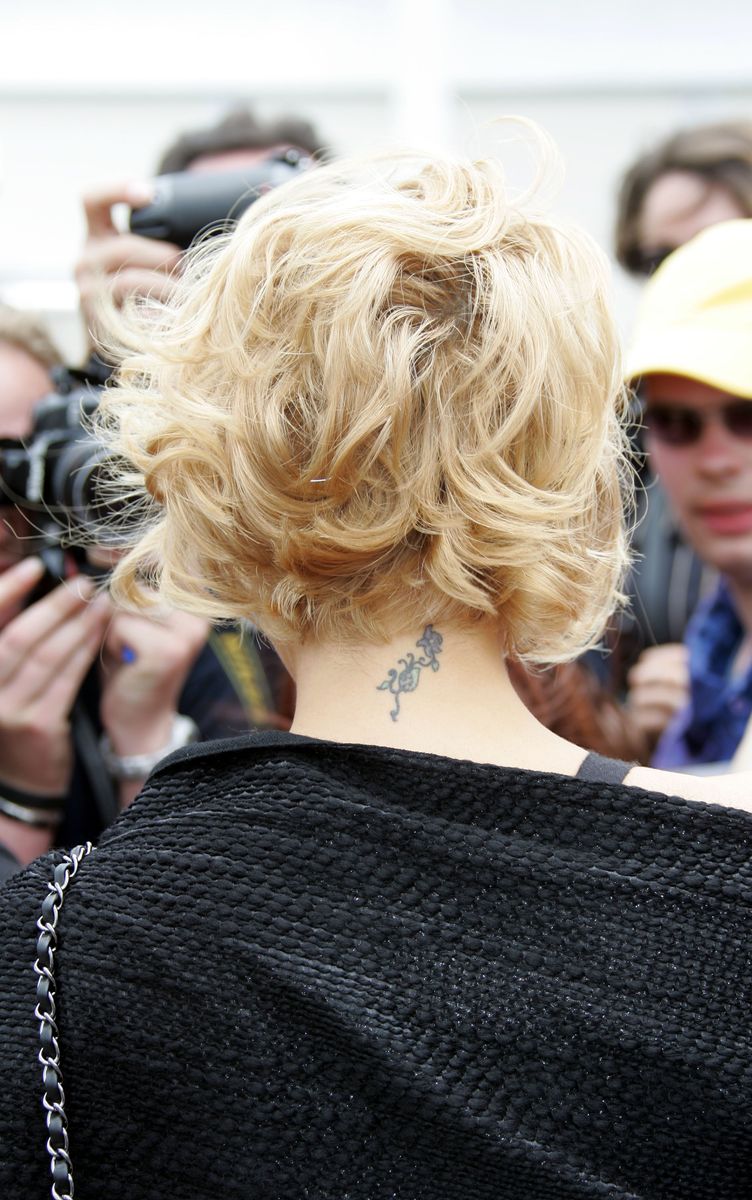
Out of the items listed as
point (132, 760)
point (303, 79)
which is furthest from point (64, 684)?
point (303, 79)

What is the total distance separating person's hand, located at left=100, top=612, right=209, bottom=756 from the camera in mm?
1679

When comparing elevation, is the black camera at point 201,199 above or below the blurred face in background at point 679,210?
below

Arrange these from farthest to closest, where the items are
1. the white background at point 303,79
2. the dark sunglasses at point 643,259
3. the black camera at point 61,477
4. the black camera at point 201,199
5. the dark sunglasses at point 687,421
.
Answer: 1. the white background at point 303,79
2. the dark sunglasses at point 643,259
3. the dark sunglasses at point 687,421
4. the black camera at point 201,199
5. the black camera at point 61,477

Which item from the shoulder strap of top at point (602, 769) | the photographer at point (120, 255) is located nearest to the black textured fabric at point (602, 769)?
the shoulder strap of top at point (602, 769)

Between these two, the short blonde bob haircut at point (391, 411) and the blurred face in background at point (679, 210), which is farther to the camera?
the blurred face in background at point (679, 210)

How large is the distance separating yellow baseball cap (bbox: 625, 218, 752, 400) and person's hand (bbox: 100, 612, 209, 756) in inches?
29.6

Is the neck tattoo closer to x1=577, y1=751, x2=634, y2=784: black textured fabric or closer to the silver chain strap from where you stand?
x1=577, y1=751, x2=634, y2=784: black textured fabric

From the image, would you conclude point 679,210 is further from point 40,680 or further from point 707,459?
point 40,680

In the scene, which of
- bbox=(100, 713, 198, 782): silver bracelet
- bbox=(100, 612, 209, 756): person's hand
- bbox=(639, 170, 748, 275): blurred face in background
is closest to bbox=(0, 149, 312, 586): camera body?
bbox=(100, 612, 209, 756): person's hand

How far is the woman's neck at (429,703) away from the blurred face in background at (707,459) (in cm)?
92

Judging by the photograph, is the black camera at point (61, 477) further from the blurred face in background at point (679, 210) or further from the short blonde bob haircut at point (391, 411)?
the blurred face in background at point (679, 210)

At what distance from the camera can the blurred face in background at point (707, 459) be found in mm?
1655

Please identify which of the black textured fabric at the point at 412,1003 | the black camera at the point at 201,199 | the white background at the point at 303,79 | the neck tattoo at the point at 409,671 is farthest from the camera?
the white background at the point at 303,79

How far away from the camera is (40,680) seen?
1.59m
